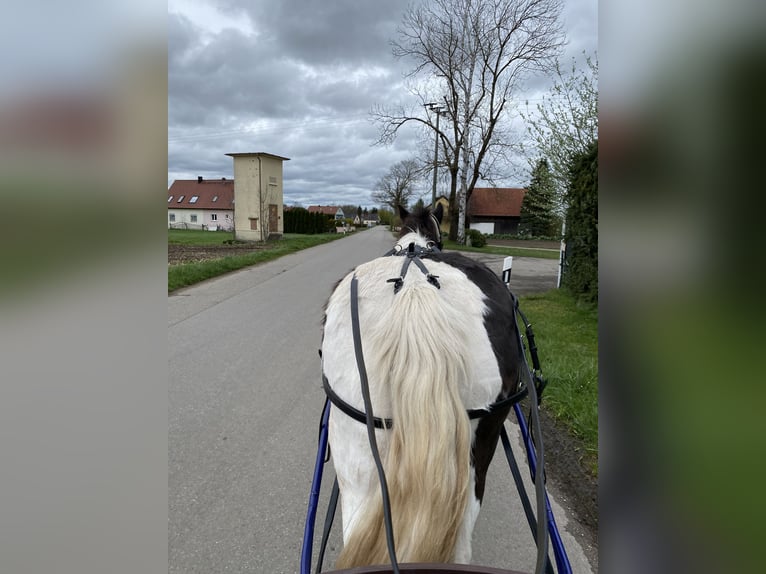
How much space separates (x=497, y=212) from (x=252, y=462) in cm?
4743

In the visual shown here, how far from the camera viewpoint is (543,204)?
9508mm

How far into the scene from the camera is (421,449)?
138cm

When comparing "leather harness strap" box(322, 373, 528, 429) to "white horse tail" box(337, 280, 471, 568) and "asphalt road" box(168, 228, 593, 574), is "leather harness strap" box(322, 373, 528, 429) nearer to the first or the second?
"white horse tail" box(337, 280, 471, 568)

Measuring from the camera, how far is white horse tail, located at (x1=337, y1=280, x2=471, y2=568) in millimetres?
1384

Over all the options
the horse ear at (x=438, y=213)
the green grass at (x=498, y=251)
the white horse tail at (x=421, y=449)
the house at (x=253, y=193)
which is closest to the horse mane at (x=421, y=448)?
the white horse tail at (x=421, y=449)

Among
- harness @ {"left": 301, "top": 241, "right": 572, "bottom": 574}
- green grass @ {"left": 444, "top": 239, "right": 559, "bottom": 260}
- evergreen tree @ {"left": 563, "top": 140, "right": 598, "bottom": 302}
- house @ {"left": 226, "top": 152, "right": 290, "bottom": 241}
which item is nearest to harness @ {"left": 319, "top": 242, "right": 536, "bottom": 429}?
harness @ {"left": 301, "top": 241, "right": 572, "bottom": 574}

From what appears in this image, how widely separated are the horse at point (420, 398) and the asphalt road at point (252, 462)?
3.04 ft

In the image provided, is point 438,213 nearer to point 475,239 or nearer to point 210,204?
point 475,239

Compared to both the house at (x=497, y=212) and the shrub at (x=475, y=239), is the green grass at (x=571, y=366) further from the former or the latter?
the house at (x=497, y=212)
